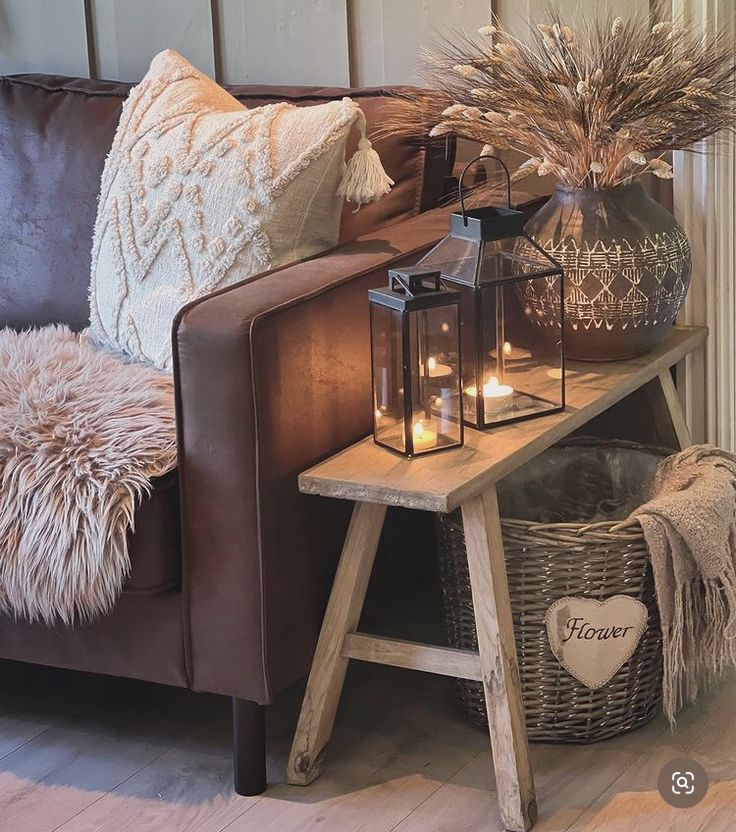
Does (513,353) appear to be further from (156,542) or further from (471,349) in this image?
(156,542)

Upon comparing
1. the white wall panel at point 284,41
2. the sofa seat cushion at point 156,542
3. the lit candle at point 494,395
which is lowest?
the sofa seat cushion at point 156,542

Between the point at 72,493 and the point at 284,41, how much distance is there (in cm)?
112

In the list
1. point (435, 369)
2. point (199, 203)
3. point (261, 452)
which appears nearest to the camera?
point (261, 452)

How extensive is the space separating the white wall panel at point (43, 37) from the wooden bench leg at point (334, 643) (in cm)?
132

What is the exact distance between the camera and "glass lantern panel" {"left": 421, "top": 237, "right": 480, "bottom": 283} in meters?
1.64

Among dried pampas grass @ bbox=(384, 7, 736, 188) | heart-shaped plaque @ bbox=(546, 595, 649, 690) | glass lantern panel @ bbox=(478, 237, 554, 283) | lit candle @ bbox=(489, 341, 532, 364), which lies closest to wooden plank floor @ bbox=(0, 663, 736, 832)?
heart-shaped plaque @ bbox=(546, 595, 649, 690)

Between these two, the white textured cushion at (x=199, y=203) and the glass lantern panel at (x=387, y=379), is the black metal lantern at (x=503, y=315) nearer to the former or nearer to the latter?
the glass lantern panel at (x=387, y=379)

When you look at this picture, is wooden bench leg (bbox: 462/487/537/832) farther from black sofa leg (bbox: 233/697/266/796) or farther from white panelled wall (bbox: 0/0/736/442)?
white panelled wall (bbox: 0/0/736/442)

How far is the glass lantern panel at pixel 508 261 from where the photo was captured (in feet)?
5.42

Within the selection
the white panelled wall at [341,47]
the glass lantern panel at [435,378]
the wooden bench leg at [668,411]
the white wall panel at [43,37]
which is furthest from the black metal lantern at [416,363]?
the white wall panel at [43,37]

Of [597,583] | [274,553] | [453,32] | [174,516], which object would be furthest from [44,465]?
[453,32]

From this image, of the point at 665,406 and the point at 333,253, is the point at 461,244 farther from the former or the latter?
the point at 665,406

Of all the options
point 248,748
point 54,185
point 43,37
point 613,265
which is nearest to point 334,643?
point 248,748

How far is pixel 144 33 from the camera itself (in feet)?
8.09
